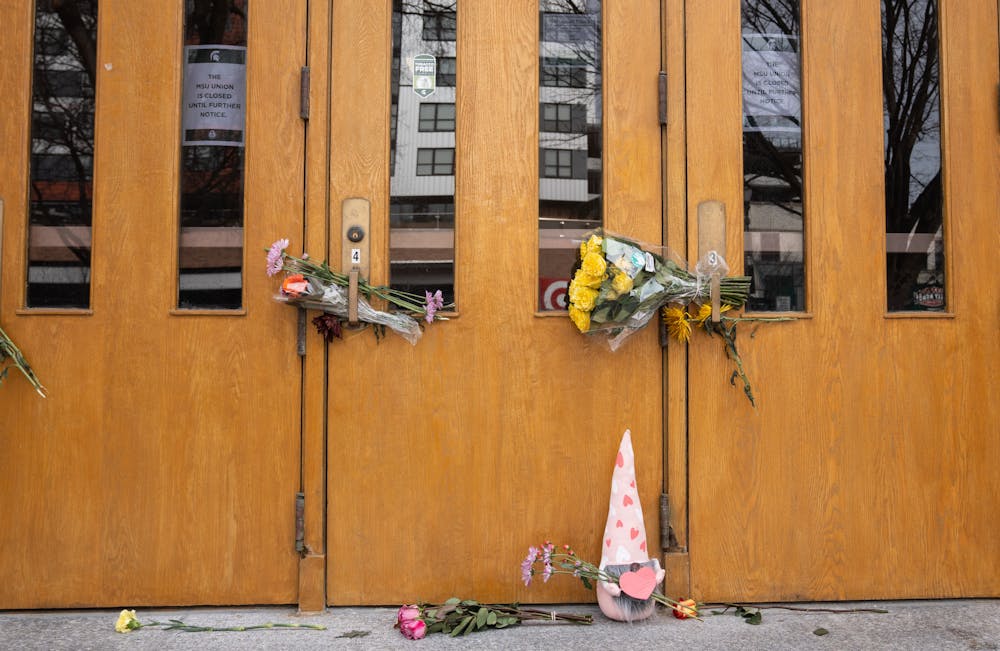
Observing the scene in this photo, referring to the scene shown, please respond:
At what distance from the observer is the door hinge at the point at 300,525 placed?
111 inches

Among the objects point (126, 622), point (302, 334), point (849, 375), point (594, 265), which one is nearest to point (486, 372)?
point (594, 265)

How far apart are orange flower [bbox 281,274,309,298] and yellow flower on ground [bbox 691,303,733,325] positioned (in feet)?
4.70

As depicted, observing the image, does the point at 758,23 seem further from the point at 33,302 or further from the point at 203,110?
the point at 33,302

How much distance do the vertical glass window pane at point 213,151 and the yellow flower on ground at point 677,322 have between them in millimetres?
1599

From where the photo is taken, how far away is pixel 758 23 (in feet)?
9.85

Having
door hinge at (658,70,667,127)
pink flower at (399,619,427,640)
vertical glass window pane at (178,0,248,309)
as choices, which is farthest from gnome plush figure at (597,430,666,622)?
vertical glass window pane at (178,0,248,309)

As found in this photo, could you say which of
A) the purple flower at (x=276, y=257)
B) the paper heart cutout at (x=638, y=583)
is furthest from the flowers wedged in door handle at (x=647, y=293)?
the purple flower at (x=276, y=257)

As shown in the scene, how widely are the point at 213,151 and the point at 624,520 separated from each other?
6.73 feet

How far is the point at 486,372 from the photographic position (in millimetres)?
2895

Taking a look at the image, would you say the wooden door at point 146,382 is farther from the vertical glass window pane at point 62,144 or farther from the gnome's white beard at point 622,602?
the gnome's white beard at point 622,602

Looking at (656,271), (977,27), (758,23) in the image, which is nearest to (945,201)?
(977,27)

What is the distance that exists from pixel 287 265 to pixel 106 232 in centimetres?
68

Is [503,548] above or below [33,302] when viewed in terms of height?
below

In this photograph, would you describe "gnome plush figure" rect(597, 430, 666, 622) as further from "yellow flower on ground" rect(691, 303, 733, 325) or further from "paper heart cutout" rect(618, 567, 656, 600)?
"yellow flower on ground" rect(691, 303, 733, 325)
